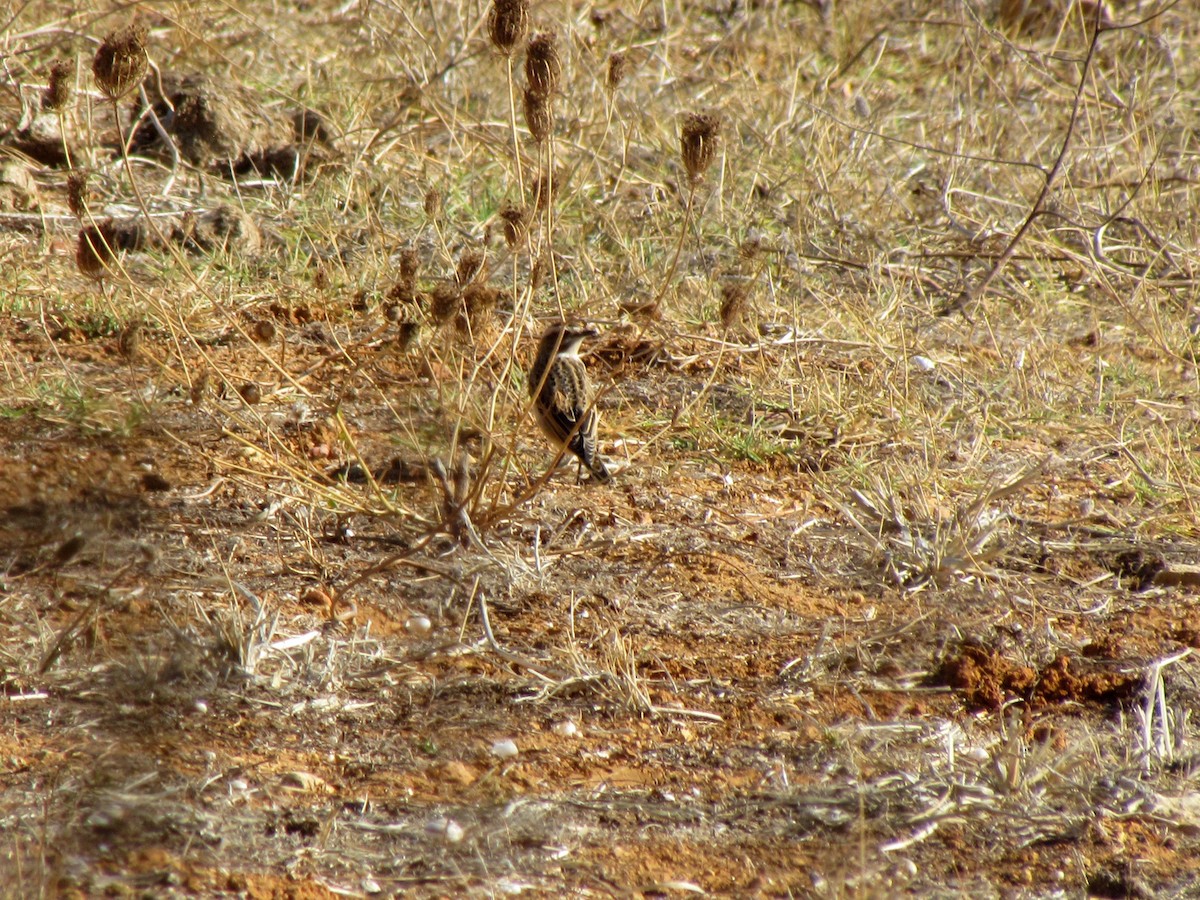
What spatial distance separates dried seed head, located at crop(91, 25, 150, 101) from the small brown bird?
6.03 feet

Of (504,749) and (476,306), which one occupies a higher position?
(476,306)

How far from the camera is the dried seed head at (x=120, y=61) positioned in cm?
363

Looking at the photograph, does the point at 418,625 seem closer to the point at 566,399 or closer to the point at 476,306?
the point at 476,306

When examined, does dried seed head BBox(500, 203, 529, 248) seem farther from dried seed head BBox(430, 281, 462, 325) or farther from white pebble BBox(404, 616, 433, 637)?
white pebble BBox(404, 616, 433, 637)

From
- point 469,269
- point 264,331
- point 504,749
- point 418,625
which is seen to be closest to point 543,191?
point 469,269

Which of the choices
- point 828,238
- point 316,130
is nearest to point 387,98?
point 316,130

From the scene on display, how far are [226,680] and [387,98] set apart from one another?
4798 mm

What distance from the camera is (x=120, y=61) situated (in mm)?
3656

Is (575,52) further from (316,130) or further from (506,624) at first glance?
(506,624)

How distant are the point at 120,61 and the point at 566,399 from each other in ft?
7.10

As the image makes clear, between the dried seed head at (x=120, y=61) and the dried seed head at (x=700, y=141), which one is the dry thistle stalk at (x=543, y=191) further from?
the dried seed head at (x=120, y=61)

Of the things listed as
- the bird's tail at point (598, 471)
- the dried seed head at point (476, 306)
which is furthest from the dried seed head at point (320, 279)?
the dried seed head at point (476, 306)

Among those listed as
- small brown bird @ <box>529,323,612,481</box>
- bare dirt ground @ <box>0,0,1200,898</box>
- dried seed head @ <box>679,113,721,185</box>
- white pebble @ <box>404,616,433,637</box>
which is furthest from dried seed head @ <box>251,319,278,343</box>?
dried seed head @ <box>679,113,721,185</box>

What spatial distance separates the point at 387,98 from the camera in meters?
7.74
